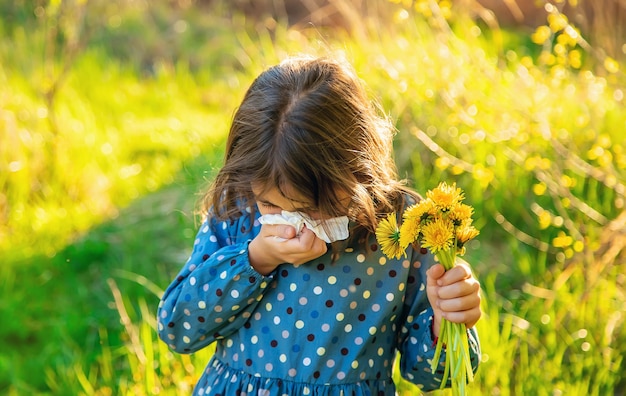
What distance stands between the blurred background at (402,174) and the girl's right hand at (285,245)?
0.37 metres

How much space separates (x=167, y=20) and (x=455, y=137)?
401 cm

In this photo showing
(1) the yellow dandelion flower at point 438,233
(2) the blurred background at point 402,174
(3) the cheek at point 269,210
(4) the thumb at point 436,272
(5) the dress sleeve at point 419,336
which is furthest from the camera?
(2) the blurred background at point 402,174

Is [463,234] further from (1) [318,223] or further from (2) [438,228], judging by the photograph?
(1) [318,223]

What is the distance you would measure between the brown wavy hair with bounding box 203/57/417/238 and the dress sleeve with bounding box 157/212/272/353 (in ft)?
0.42

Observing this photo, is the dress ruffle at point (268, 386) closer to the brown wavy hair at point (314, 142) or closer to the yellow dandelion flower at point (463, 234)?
the brown wavy hair at point (314, 142)

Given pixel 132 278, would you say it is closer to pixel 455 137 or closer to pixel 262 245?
pixel 455 137

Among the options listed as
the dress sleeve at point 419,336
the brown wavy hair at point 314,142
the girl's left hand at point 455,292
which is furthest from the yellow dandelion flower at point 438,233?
the dress sleeve at point 419,336

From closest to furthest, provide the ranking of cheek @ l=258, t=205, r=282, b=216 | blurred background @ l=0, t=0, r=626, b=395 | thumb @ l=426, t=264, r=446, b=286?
thumb @ l=426, t=264, r=446, b=286
cheek @ l=258, t=205, r=282, b=216
blurred background @ l=0, t=0, r=626, b=395

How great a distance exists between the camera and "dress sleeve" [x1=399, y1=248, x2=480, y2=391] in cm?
149

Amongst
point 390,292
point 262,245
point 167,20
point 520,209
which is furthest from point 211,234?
point 167,20

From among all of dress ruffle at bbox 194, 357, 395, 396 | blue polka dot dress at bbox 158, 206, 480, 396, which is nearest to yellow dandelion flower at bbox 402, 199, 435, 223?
blue polka dot dress at bbox 158, 206, 480, 396

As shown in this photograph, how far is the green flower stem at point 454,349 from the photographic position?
1.26 m

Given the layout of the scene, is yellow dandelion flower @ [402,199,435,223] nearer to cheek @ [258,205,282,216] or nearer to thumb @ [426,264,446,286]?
thumb @ [426,264,446,286]

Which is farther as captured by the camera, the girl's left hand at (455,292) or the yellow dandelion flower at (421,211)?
the girl's left hand at (455,292)
